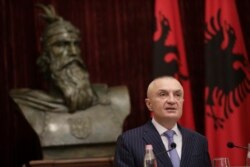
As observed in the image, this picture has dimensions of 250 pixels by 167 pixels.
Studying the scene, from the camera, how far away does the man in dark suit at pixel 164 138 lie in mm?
2803

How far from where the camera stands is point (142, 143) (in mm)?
2869

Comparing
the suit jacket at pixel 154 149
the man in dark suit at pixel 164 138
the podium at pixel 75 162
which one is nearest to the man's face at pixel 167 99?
the man in dark suit at pixel 164 138

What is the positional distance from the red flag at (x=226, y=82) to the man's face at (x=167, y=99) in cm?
238

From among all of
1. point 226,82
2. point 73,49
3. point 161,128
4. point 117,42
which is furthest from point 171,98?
point 117,42

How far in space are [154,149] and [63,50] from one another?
2.65 m

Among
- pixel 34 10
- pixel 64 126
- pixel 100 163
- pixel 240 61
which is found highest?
pixel 34 10

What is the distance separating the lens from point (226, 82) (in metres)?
5.22

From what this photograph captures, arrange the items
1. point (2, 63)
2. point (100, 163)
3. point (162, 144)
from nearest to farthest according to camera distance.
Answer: point (162, 144) < point (100, 163) < point (2, 63)

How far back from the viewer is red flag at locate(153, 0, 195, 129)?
5.39m

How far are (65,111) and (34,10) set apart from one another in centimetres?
158

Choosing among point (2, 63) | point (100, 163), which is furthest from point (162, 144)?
point (2, 63)

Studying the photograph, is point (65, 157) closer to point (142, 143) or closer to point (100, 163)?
point (100, 163)

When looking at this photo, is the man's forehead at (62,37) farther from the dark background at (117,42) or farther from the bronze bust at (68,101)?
the dark background at (117,42)

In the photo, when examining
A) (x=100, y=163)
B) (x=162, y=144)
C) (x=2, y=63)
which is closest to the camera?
(x=162, y=144)
